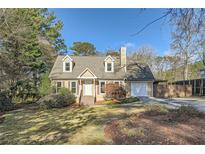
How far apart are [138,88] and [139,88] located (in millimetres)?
80

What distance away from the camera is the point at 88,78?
1503cm

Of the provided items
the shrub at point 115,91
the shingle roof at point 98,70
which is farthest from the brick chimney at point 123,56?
the shrub at point 115,91

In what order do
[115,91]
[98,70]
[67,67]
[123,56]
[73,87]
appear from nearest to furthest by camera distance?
[73,87]
[115,91]
[67,67]
[98,70]
[123,56]

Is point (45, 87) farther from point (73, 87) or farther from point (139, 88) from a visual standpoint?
point (139, 88)

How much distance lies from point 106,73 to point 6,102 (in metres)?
7.14

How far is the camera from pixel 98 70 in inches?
630

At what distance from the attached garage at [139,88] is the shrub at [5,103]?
26.4ft

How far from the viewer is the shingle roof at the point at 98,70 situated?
15320 millimetres

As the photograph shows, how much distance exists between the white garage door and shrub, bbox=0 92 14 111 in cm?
803

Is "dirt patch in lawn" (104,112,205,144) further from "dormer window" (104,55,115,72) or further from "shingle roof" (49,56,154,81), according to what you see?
"dormer window" (104,55,115,72)

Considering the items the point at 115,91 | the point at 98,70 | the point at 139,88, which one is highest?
Result: the point at 98,70

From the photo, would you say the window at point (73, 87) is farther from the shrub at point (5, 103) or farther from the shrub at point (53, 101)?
the shrub at point (5, 103)

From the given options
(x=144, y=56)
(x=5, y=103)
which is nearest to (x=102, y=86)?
(x=144, y=56)
